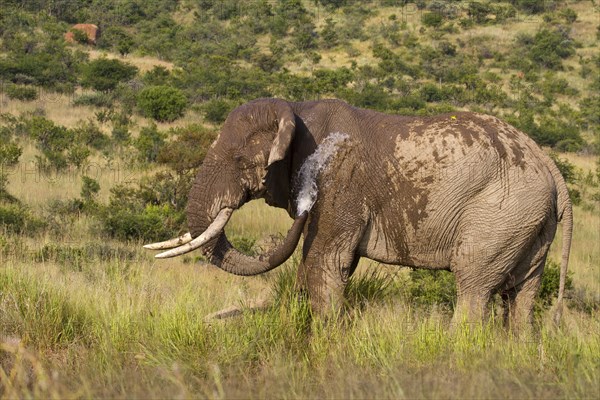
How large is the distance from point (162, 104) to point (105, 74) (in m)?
8.96

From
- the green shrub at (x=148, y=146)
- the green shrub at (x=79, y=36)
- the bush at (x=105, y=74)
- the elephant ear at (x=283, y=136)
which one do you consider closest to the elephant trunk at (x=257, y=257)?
the elephant ear at (x=283, y=136)

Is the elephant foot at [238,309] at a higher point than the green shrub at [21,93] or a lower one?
higher

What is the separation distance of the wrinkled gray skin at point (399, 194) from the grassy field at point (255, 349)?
1.17ft

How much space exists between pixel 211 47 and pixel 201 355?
158 ft

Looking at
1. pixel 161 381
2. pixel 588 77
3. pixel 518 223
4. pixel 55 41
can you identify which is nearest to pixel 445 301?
pixel 518 223

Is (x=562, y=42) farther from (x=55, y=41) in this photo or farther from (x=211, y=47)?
(x=55, y=41)

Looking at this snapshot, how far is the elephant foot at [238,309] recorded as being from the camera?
608cm

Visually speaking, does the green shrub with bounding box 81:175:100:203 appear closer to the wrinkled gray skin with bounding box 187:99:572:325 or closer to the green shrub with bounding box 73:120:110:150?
the green shrub with bounding box 73:120:110:150

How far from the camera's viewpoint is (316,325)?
6102mm

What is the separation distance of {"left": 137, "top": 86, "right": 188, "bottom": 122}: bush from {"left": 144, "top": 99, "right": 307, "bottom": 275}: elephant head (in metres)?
20.9

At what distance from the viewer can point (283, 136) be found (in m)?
6.10

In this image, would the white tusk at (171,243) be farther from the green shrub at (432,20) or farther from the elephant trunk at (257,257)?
the green shrub at (432,20)

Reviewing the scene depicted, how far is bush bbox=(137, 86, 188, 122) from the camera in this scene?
27047mm

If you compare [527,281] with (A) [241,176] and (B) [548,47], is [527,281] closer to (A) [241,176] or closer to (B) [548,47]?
(A) [241,176]
